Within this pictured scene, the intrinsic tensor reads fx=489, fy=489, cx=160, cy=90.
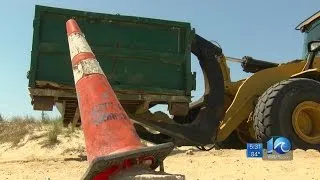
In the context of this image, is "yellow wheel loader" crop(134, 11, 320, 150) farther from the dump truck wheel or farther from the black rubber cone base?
the black rubber cone base

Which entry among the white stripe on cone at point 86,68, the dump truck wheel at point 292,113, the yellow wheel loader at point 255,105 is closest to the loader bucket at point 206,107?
the yellow wheel loader at point 255,105

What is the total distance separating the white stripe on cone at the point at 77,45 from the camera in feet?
15.1

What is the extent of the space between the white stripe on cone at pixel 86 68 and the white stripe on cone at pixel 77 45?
10.2 inches

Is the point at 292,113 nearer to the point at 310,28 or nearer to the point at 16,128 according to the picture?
the point at 310,28

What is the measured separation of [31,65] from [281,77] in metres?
4.43

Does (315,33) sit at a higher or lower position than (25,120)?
higher

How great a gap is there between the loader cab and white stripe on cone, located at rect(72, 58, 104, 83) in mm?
6561

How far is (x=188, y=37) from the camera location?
7297 mm

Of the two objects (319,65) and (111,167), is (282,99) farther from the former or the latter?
(111,167)

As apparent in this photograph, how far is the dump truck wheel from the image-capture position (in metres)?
7.46

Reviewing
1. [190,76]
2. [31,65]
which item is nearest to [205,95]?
[190,76]

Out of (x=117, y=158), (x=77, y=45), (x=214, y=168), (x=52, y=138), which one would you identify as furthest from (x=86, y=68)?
(x=52, y=138)

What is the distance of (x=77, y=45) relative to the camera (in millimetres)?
4746

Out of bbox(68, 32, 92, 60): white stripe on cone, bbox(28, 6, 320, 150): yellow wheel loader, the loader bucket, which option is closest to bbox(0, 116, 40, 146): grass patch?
bbox(28, 6, 320, 150): yellow wheel loader
